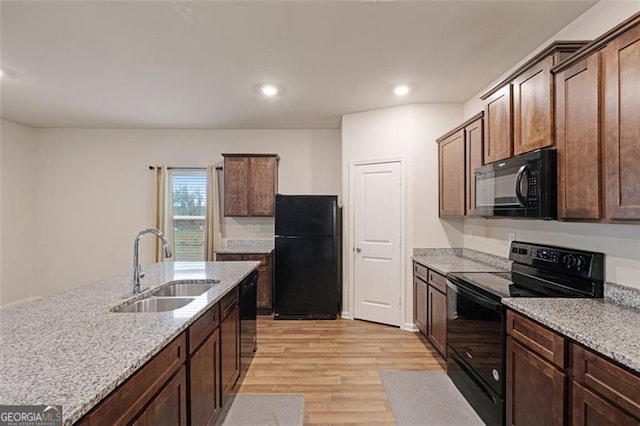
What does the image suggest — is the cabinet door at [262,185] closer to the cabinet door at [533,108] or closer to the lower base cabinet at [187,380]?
the lower base cabinet at [187,380]

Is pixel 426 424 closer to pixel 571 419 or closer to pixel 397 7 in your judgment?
pixel 571 419

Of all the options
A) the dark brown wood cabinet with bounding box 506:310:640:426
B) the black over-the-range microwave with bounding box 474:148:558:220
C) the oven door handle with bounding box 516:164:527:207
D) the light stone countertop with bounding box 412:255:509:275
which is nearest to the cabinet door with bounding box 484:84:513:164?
the black over-the-range microwave with bounding box 474:148:558:220

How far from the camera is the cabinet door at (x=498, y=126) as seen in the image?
7.86 ft

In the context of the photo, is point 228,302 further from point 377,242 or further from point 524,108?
point 524,108

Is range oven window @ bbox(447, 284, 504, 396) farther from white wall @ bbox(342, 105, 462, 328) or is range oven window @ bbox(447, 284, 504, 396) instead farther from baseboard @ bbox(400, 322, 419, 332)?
white wall @ bbox(342, 105, 462, 328)

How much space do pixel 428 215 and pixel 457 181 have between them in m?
0.73

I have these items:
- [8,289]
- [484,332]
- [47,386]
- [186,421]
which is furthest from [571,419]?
[8,289]

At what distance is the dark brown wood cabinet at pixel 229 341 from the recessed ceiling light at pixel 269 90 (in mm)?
2171

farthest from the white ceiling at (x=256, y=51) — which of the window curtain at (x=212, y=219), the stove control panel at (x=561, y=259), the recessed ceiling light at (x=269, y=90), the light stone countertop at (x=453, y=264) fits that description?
the light stone countertop at (x=453, y=264)

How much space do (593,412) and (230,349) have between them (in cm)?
211

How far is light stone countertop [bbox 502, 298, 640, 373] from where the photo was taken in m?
1.23

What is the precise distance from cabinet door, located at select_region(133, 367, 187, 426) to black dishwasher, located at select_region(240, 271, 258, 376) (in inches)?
45.9

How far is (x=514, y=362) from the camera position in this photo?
1.87 metres

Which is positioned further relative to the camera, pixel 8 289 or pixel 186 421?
pixel 8 289
